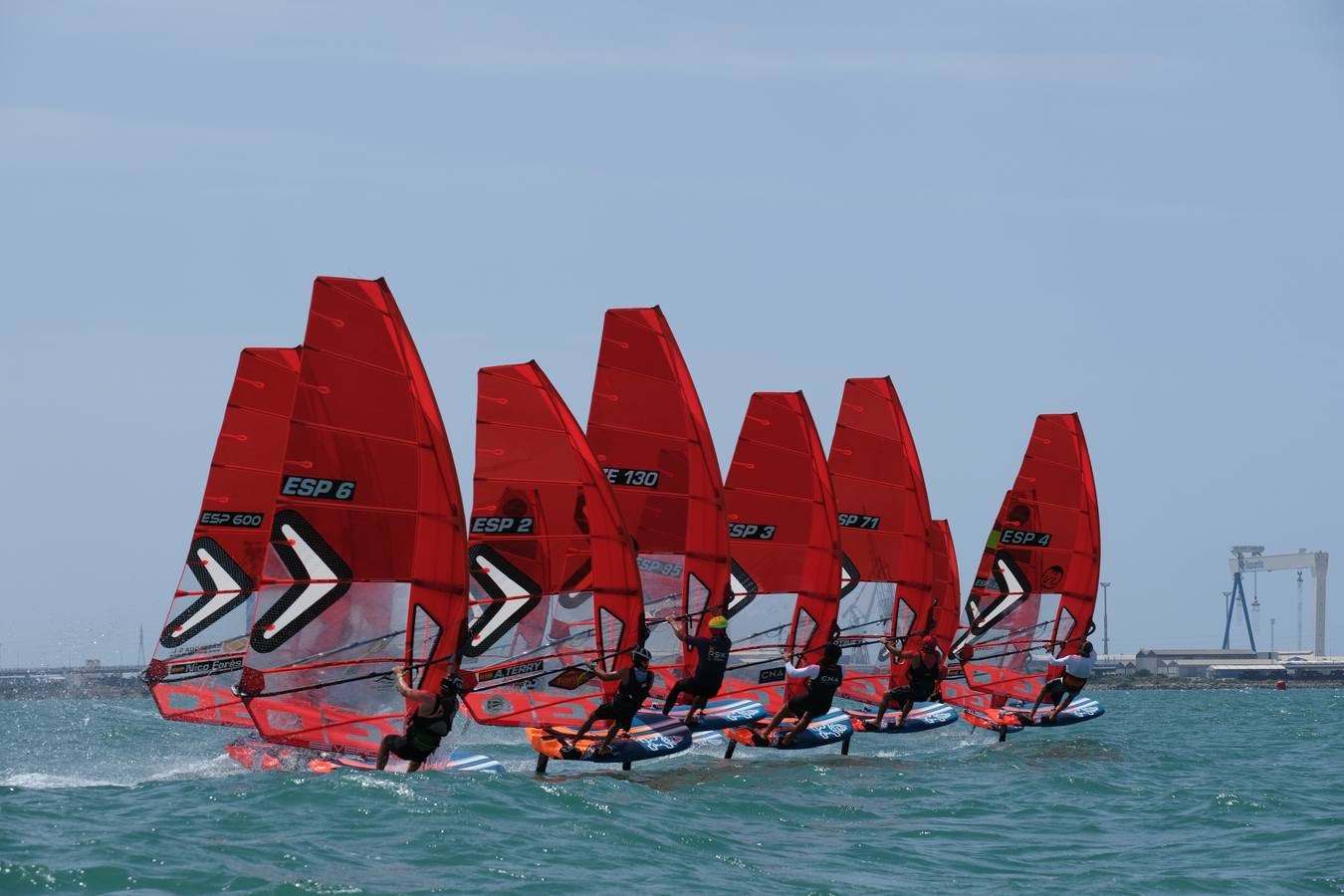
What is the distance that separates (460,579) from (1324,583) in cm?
12196

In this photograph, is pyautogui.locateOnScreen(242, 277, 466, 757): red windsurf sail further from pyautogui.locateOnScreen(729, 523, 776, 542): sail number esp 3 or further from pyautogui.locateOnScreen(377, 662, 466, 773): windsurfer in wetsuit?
pyautogui.locateOnScreen(729, 523, 776, 542): sail number esp 3

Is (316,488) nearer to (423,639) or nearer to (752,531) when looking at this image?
(423,639)

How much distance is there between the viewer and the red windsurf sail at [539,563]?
66.9ft

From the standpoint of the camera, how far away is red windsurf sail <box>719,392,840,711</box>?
24.2m

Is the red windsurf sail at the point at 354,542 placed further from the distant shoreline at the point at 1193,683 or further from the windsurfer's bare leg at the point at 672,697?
the distant shoreline at the point at 1193,683

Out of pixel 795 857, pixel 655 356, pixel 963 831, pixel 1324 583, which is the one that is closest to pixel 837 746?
pixel 655 356

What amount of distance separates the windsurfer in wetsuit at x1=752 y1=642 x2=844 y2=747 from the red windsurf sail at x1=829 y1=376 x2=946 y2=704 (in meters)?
3.20

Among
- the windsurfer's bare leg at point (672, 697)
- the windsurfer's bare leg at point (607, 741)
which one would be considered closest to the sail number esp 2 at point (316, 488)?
the windsurfer's bare leg at point (607, 741)

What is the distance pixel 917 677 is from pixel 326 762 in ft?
36.4

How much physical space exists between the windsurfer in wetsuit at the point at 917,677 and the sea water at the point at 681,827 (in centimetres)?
256

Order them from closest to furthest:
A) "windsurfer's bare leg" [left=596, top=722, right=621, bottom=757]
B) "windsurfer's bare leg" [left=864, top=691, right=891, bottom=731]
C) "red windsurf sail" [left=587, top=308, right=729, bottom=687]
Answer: "windsurfer's bare leg" [left=596, top=722, right=621, bottom=757]
"red windsurf sail" [left=587, top=308, right=729, bottom=687]
"windsurfer's bare leg" [left=864, top=691, right=891, bottom=731]

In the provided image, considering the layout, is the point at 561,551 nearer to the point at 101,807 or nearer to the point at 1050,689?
the point at 101,807

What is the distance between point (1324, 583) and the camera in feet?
422

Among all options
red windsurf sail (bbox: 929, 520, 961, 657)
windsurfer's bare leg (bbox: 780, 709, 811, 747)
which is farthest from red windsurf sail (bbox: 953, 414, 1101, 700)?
windsurfer's bare leg (bbox: 780, 709, 811, 747)
